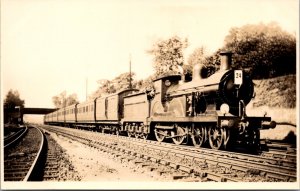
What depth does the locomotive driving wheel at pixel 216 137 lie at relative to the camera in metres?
7.30

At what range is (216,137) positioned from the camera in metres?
7.45

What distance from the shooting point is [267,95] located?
9.34m

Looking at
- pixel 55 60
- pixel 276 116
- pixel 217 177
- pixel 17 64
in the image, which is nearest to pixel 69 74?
pixel 55 60

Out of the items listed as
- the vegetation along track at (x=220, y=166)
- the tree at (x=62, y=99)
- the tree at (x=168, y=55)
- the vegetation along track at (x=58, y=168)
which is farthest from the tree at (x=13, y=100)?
the tree at (x=168, y=55)

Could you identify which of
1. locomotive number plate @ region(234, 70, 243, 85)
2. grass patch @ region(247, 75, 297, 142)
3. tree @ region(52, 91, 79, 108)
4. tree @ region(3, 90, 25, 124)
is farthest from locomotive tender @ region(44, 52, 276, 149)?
tree @ region(3, 90, 25, 124)

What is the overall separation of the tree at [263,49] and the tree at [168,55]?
3.56ft

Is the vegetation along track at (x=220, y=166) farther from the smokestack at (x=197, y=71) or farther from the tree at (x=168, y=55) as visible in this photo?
the tree at (x=168, y=55)

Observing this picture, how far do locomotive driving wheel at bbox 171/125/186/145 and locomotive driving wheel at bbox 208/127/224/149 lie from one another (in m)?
0.87

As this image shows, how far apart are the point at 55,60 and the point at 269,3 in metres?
4.84

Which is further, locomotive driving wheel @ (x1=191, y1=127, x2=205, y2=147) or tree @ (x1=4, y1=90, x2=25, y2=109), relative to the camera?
locomotive driving wheel @ (x1=191, y1=127, x2=205, y2=147)

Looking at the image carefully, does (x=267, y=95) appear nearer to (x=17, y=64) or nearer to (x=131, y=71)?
(x=131, y=71)

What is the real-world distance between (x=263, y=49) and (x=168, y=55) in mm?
2320

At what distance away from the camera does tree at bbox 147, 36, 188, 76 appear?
7578 millimetres

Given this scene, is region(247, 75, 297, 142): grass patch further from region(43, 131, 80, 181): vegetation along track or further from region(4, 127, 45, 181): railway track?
region(4, 127, 45, 181): railway track
